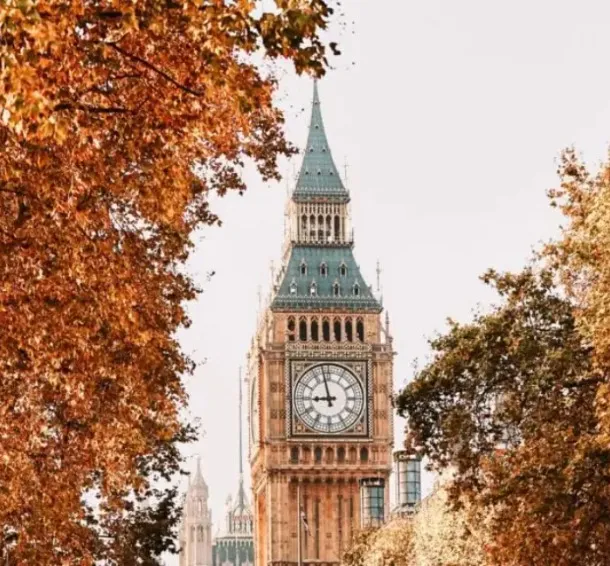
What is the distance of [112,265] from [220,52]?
5.41 m

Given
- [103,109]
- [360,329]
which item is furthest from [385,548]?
[103,109]

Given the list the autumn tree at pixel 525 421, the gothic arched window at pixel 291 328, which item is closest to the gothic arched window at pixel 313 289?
the gothic arched window at pixel 291 328

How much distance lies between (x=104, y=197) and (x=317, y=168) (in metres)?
131

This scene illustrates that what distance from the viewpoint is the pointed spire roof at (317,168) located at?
495 ft

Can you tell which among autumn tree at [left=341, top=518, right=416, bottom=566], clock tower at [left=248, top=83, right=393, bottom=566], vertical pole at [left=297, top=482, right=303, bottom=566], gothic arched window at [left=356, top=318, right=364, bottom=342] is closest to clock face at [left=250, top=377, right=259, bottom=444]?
clock tower at [left=248, top=83, right=393, bottom=566]

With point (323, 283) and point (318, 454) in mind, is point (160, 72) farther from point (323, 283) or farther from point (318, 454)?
point (323, 283)

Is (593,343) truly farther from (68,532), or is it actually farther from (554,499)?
(68,532)

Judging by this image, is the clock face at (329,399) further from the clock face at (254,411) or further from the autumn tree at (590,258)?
the autumn tree at (590,258)

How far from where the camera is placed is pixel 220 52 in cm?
1594

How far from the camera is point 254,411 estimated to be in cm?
15250

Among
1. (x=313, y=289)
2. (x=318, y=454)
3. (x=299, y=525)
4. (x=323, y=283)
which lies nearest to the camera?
(x=299, y=525)

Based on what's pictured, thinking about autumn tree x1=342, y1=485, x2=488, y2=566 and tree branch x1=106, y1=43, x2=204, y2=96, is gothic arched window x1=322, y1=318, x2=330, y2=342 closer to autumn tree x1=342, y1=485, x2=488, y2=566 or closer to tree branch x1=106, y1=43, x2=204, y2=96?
autumn tree x1=342, y1=485, x2=488, y2=566

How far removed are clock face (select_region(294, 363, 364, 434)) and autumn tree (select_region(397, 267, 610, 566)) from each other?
95.4 meters

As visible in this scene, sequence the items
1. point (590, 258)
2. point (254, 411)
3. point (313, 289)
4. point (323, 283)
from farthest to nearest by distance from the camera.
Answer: point (254, 411) → point (323, 283) → point (313, 289) → point (590, 258)
